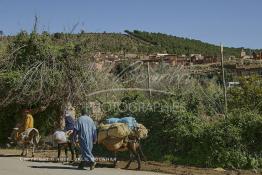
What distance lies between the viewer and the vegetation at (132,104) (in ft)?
51.1

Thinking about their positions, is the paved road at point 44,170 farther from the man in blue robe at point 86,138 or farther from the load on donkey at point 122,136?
the load on donkey at point 122,136

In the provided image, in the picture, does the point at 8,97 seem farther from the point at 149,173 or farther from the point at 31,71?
the point at 149,173

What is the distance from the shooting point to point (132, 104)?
65.1 feet

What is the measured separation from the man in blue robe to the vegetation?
2581 millimetres

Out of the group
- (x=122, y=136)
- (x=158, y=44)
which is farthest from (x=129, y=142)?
(x=158, y=44)

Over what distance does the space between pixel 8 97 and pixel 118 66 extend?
85.5 ft

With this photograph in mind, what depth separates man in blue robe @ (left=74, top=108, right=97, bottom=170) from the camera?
1499 cm

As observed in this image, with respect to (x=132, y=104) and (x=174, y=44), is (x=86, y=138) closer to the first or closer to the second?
(x=132, y=104)

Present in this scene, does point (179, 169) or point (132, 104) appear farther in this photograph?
point (132, 104)

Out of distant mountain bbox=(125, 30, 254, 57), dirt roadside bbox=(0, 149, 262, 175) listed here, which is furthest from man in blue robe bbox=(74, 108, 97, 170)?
distant mountain bbox=(125, 30, 254, 57)

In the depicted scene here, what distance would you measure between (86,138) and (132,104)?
490 cm

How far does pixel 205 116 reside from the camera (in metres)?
19.0

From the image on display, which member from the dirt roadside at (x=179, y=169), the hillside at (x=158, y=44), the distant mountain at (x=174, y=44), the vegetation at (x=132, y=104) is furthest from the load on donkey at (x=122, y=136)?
the distant mountain at (x=174, y=44)

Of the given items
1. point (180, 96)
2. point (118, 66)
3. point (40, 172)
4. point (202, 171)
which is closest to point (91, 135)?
point (40, 172)
